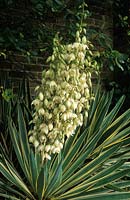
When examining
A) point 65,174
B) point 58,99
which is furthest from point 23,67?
point 58,99

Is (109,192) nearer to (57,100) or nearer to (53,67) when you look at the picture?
(57,100)

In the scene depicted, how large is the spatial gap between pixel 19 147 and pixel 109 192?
0.74m

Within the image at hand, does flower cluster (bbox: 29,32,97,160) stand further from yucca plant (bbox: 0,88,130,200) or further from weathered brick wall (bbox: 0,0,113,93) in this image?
weathered brick wall (bbox: 0,0,113,93)

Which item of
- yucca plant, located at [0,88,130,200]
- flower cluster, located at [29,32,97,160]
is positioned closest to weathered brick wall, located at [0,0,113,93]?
yucca plant, located at [0,88,130,200]

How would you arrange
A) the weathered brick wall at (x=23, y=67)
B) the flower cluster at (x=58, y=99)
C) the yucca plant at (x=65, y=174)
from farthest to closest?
the weathered brick wall at (x=23, y=67), the yucca plant at (x=65, y=174), the flower cluster at (x=58, y=99)

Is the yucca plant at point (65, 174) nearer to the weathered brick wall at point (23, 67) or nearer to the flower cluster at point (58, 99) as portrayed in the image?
the flower cluster at point (58, 99)

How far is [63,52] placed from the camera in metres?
2.52

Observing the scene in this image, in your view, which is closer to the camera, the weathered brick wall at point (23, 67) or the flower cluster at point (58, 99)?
the flower cluster at point (58, 99)

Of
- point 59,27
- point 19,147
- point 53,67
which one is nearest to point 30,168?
point 19,147

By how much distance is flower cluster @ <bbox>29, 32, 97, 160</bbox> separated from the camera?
8.02 ft

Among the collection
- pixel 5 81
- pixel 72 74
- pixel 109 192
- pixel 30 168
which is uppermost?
pixel 72 74

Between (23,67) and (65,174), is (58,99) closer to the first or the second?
(65,174)

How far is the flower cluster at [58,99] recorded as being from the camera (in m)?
2.45

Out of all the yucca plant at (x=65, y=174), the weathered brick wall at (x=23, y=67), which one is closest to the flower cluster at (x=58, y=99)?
the yucca plant at (x=65, y=174)
